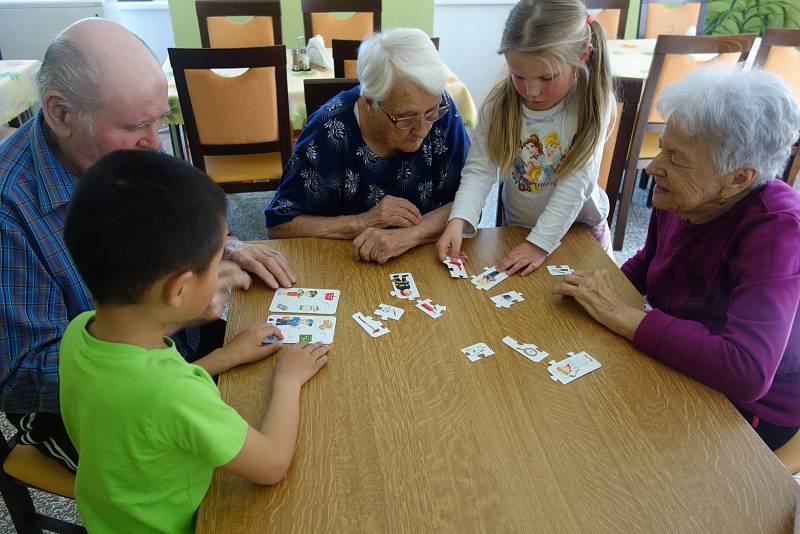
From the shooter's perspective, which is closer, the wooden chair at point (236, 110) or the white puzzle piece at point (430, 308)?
the white puzzle piece at point (430, 308)

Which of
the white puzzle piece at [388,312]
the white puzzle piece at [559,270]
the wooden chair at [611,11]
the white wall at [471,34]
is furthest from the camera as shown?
the white wall at [471,34]

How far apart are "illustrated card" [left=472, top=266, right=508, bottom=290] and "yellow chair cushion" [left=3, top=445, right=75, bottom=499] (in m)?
1.14

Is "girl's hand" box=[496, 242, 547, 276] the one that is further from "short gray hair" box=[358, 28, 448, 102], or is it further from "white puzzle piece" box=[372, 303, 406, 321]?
"short gray hair" box=[358, 28, 448, 102]

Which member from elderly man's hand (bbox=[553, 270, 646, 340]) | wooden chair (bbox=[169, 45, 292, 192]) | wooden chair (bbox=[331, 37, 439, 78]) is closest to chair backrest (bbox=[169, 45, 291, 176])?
wooden chair (bbox=[169, 45, 292, 192])

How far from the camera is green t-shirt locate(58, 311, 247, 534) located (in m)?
0.89

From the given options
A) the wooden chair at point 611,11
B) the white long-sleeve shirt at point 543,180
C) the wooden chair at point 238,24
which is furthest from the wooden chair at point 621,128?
the wooden chair at point 611,11

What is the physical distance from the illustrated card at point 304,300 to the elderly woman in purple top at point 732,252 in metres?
0.62

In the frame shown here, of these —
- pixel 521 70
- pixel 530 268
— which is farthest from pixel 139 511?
pixel 521 70

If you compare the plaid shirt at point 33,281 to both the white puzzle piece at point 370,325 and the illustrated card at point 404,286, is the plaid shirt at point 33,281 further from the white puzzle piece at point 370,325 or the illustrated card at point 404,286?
the illustrated card at point 404,286

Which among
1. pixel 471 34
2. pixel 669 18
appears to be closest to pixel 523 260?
pixel 669 18

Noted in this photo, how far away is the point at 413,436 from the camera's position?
3.63ft

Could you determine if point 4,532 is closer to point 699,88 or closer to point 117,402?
point 117,402

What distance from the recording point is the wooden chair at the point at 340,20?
4.45m

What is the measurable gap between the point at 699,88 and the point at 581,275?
0.53 metres
